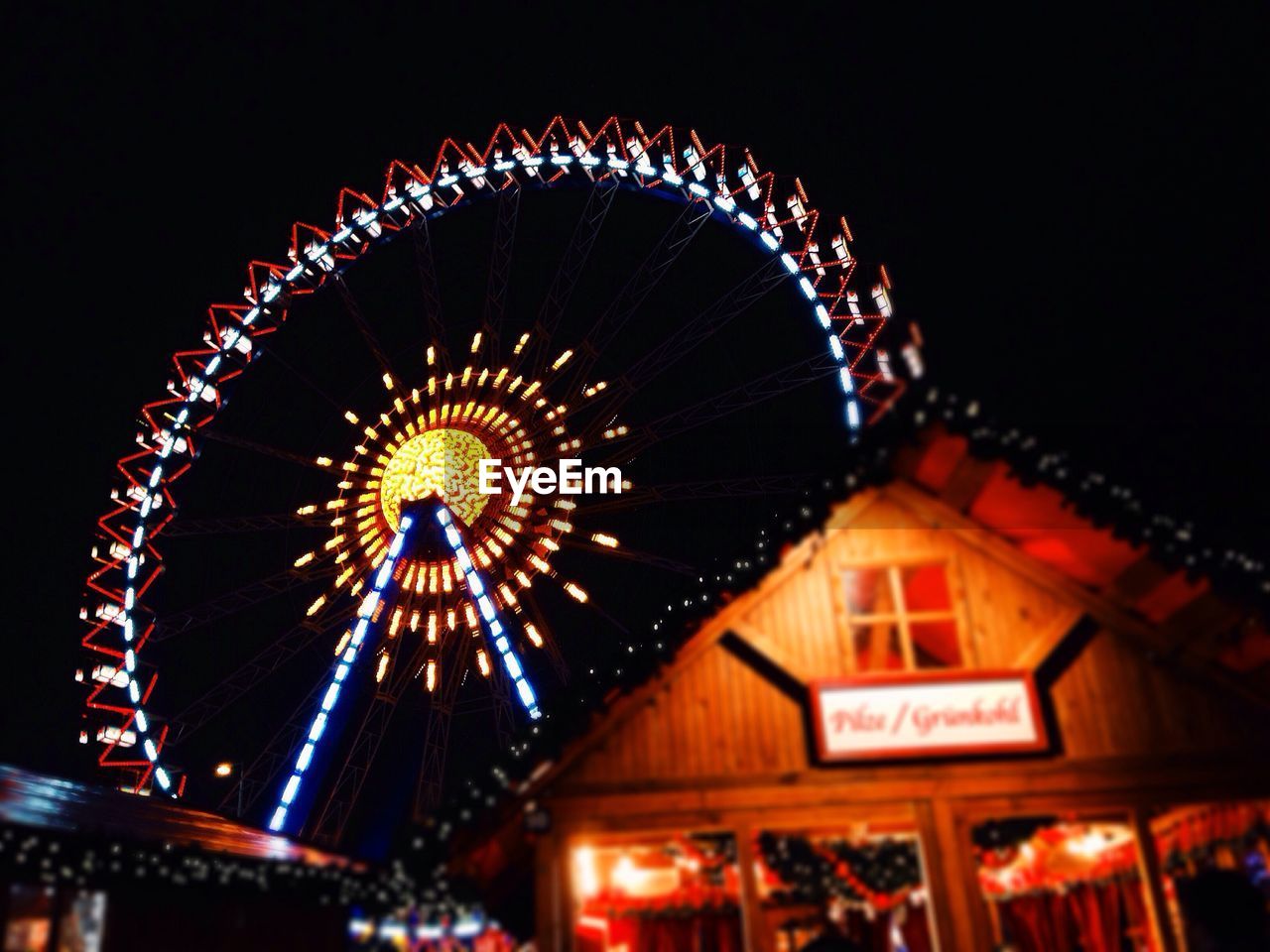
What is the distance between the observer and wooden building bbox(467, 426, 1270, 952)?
759 centimetres

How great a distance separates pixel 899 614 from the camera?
8.12 meters

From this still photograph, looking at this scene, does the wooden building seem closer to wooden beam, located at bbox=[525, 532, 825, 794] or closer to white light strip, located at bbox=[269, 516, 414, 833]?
wooden beam, located at bbox=[525, 532, 825, 794]

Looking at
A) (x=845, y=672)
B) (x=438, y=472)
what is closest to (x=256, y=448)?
(x=438, y=472)

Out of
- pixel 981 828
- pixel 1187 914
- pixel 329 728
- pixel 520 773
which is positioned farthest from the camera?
pixel 329 728

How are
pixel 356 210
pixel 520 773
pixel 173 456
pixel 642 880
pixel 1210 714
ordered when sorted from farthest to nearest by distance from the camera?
1. pixel 356 210
2. pixel 173 456
3. pixel 642 880
4. pixel 1210 714
5. pixel 520 773

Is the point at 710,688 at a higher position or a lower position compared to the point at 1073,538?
lower

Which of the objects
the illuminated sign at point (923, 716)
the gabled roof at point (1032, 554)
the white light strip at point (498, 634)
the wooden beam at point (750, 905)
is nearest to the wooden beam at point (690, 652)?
the gabled roof at point (1032, 554)

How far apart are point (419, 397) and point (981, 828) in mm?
14118

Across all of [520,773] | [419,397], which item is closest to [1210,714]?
[520,773]

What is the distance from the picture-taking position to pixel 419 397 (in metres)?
20.7

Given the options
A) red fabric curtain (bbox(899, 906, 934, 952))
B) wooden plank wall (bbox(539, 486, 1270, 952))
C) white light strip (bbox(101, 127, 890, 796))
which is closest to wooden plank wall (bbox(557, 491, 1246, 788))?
wooden plank wall (bbox(539, 486, 1270, 952))

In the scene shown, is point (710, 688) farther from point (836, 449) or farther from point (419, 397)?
point (419, 397)

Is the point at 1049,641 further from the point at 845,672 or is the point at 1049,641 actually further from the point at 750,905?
the point at 750,905

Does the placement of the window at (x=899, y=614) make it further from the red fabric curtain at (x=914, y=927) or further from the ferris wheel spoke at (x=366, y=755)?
the ferris wheel spoke at (x=366, y=755)
